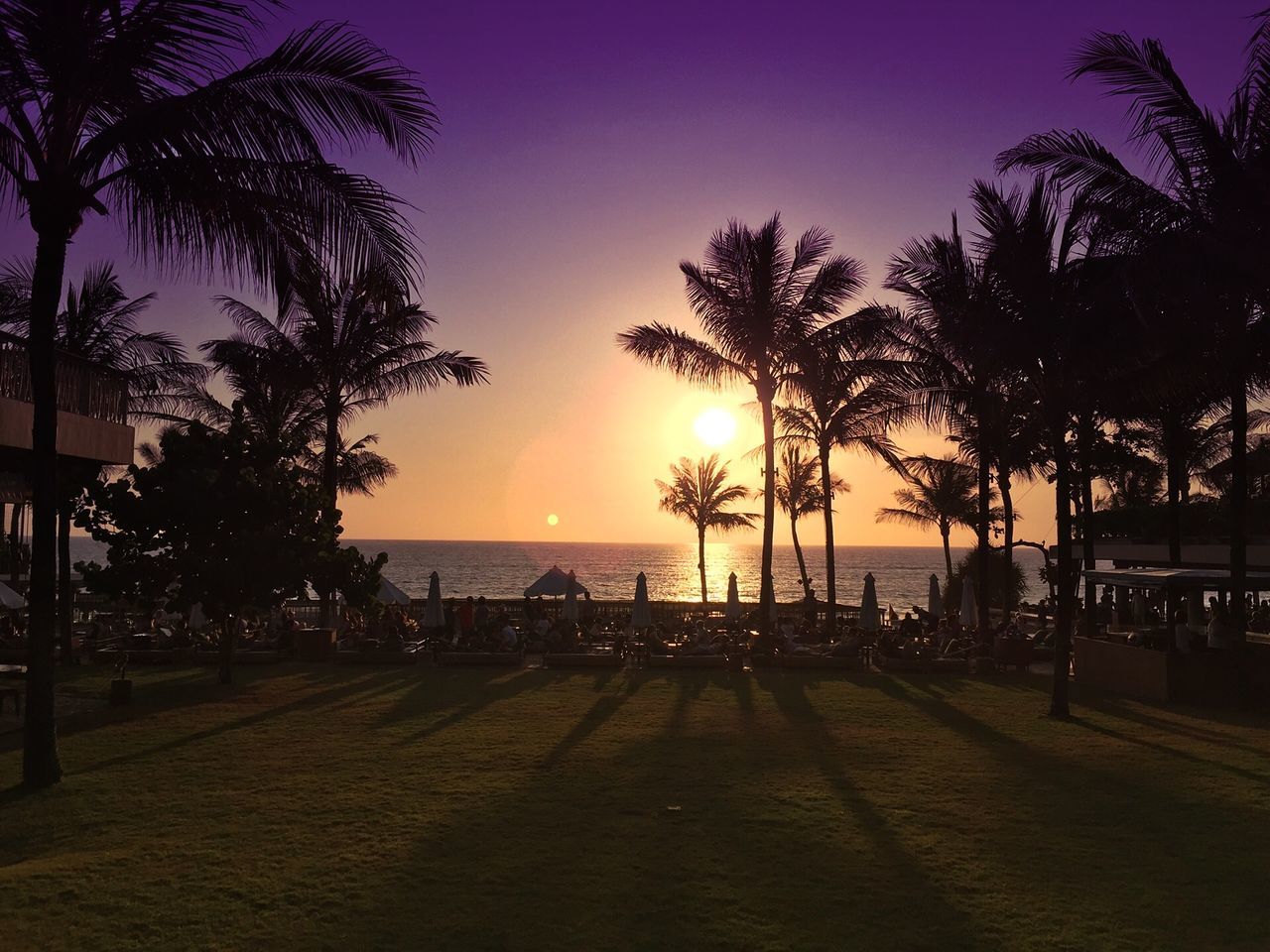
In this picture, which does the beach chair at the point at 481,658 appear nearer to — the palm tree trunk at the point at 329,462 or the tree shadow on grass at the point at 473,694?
the tree shadow on grass at the point at 473,694

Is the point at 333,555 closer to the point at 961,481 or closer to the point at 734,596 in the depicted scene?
the point at 734,596

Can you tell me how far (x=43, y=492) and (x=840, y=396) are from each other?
23.1m

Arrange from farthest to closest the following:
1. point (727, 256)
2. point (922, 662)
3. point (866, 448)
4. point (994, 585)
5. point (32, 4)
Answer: point (994, 585) < point (866, 448) < point (727, 256) < point (922, 662) < point (32, 4)

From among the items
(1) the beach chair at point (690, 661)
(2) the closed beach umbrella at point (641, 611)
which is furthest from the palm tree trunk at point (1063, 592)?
(2) the closed beach umbrella at point (641, 611)

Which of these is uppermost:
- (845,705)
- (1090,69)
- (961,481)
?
(1090,69)

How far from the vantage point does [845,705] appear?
54.0 ft

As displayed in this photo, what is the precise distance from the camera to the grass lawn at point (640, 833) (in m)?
6.26

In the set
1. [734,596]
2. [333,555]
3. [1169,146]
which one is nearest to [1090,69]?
[1169,146]

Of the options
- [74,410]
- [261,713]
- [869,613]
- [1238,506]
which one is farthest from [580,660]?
[1238,506]

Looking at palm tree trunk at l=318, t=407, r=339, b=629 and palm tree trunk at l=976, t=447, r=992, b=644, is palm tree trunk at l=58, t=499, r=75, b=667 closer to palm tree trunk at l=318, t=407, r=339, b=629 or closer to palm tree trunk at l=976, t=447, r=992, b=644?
palm tree trunk at l=318, t=407, r=339, b=629

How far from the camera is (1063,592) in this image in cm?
1471

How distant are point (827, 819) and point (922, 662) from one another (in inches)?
519

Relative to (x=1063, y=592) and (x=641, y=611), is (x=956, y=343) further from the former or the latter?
(x=641, y=611)

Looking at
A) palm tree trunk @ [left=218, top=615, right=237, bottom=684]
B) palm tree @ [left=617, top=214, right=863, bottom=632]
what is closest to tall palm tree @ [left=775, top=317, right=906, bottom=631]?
palm tree @ [left=617, top=214, right=863, bottom=632]
